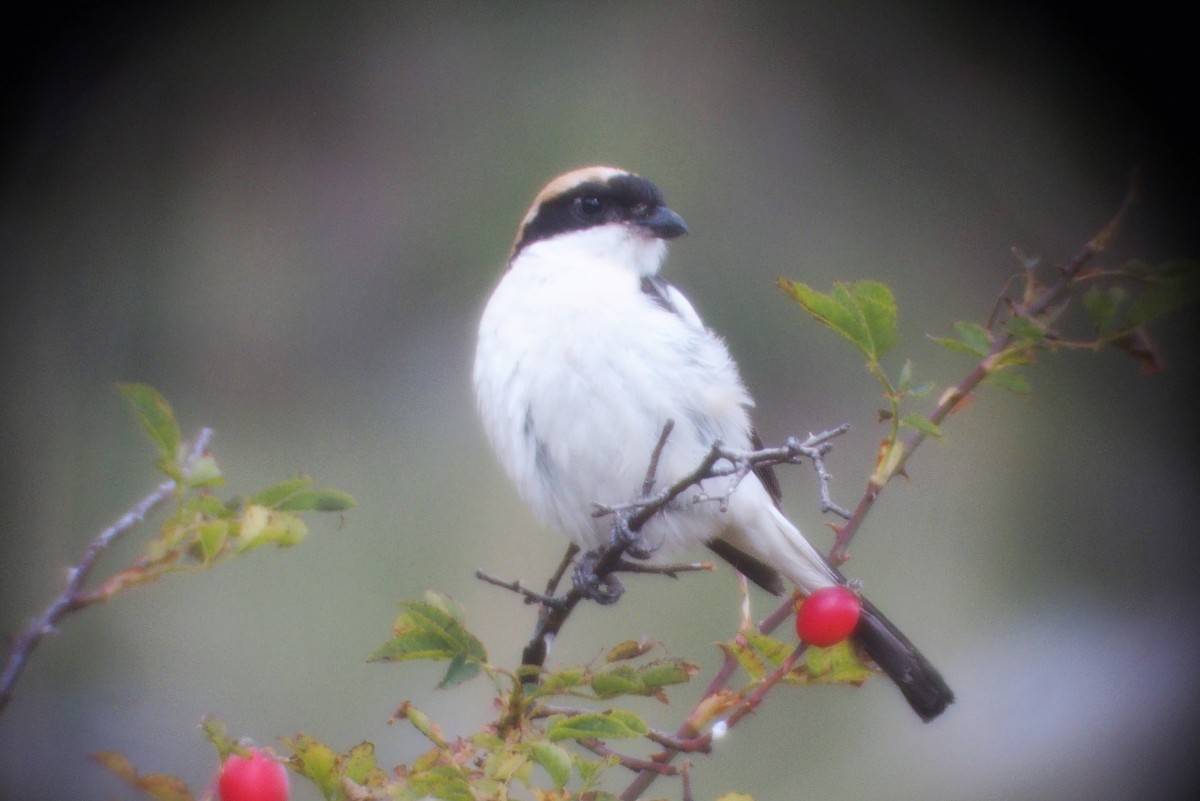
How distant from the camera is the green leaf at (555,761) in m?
0.56

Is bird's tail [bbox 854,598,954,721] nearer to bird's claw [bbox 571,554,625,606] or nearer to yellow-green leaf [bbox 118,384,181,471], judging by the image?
bird's claw [bbox 571,554,625,606]

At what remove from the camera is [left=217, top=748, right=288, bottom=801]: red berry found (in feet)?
2.01

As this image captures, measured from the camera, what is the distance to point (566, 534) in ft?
4.61

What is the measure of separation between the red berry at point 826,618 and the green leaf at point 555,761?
0.72 feet

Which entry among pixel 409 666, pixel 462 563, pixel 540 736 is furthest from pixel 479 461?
pixel 540 736

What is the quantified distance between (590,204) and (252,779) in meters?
1.03

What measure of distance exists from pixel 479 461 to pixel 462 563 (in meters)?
0.23

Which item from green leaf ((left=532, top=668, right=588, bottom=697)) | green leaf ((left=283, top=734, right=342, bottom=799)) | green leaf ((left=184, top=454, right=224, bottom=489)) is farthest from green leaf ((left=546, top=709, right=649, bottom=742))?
green leaf ((left=184, top=454, right=224, bottom=489))

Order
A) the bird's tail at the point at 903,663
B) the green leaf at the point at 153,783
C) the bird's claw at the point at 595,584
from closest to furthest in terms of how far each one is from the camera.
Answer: the green leaf at the point at 153,783, the bird's claw at the point at 595,584, the bird's tail at the point at 903,663

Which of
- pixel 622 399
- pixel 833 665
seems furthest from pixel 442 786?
pixel 622 399

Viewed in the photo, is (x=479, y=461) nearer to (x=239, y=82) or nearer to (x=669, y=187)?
(x=669, y=187)

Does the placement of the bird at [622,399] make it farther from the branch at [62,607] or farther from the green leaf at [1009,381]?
the branch at [62,607]

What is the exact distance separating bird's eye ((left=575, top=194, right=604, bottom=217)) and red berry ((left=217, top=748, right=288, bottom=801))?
101 centimetres

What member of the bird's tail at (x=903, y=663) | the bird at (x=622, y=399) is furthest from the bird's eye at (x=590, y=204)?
the bird's tail at (x=903, y=663)
